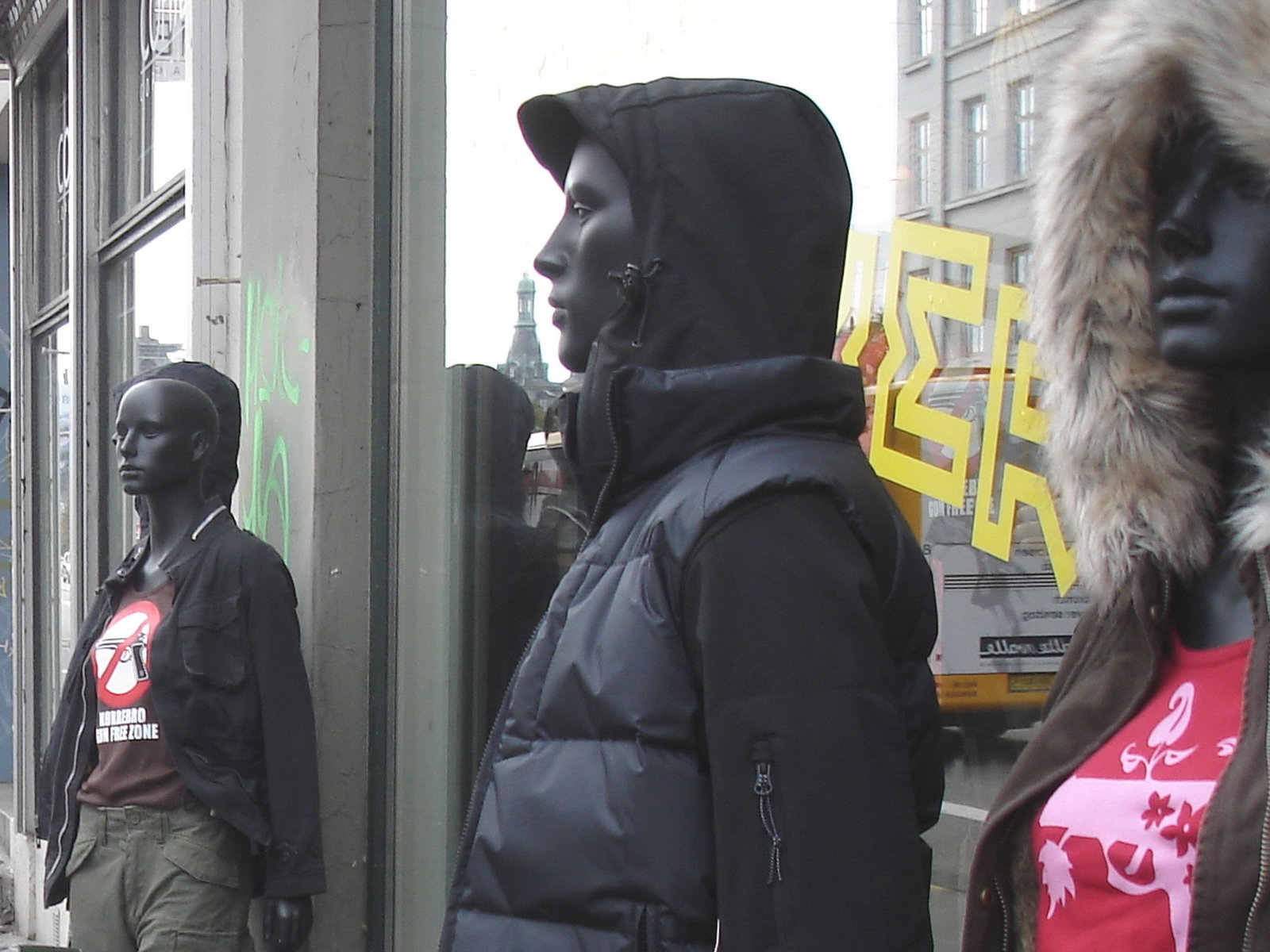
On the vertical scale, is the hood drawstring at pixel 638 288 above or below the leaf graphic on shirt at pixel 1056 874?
above

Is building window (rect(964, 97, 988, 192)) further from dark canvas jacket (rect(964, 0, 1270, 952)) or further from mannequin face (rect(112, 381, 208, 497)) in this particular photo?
mannequin face (rect(112, 381, 208, 497))

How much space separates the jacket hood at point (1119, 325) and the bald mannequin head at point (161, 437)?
8.57 feet

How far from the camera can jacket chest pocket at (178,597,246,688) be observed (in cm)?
354

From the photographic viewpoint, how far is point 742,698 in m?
1.58

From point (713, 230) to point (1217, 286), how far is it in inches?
23.7

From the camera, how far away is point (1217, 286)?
141 centimetres

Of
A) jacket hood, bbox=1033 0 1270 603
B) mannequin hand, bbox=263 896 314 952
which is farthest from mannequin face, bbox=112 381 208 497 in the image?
jacket hood, bbox=1033 0 1270 603

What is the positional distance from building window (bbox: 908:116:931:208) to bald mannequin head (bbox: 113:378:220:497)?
77.4 inches

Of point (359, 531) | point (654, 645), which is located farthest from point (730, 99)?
point (359, 531)

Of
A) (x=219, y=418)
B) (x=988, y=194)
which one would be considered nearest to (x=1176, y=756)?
(x=988, y=194)

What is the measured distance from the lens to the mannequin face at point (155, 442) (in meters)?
3.81

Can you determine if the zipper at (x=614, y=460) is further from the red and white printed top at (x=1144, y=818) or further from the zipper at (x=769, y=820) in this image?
the red and white printed top at (x=1144, y=818)

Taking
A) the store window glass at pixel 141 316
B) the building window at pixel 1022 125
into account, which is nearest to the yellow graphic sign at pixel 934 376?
the building window at pixel 1022 125

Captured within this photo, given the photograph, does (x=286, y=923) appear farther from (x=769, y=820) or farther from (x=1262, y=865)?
(x=1262, y=865)
